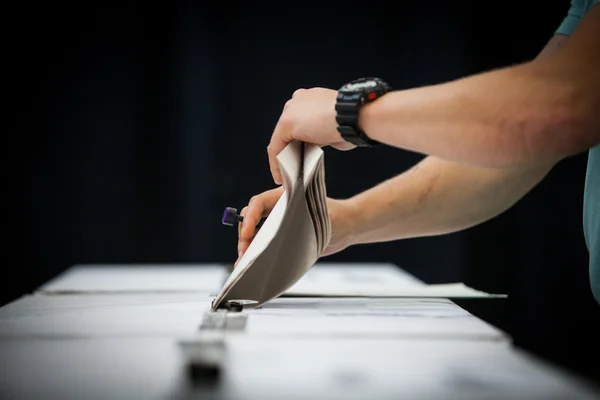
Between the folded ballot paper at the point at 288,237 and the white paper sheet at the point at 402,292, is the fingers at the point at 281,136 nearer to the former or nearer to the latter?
the folded ballot paper at the point at 288,237

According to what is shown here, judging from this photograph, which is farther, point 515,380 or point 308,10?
point 308,10

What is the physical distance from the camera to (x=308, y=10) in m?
3.05

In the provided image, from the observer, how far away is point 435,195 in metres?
1.45

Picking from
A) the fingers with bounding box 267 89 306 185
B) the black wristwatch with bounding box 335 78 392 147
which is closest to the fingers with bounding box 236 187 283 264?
the fingers with bounding box 267 89 306 185

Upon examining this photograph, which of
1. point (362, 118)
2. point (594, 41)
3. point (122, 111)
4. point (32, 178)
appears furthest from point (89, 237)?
point (594, 41)

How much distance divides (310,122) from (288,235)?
168 millimetres

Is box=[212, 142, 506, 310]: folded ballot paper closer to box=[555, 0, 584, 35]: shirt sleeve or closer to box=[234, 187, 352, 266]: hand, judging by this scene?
box=[234, 187, 352, 266]: hand

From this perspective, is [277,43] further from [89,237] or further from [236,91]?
[89,237]

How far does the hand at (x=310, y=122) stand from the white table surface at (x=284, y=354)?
0.25 m

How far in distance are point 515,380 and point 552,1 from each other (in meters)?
2.57

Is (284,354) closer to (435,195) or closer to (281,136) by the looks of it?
(281,136)

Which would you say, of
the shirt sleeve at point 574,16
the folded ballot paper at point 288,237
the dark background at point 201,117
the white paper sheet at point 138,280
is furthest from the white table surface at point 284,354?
the dark background at point 201,117

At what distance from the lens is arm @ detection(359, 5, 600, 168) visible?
0.93m

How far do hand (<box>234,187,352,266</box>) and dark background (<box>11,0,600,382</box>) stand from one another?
1.61m
